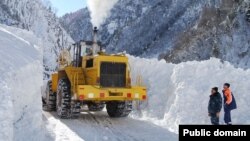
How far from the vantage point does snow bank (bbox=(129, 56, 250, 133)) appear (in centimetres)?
1473

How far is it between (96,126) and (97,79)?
5.67ft

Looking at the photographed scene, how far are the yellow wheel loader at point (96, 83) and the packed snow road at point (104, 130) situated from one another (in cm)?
51

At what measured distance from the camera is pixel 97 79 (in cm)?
1500

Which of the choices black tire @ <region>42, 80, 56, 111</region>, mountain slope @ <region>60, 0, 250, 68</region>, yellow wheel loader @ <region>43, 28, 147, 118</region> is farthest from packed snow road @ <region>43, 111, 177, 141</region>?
mountain slope @ <region>60, 0, 250, 68</region>

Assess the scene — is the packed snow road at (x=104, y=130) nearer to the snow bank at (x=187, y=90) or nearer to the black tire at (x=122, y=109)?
the black tire at (x=122, y=109)

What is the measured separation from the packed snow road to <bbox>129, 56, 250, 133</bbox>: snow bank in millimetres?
901

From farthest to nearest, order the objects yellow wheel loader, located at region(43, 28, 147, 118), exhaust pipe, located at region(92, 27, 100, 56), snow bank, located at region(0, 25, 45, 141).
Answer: exhaust pipe, located at region(92, 27, 100, 56)
yellow wheel loader, located at region(43, 28, 147, 118)
snow bank, located at region(0, 25, 45, 141)

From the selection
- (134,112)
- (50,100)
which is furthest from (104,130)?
(50,100)

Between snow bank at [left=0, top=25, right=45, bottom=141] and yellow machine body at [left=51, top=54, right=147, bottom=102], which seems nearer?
snow bank at [left=0, top=25, right=45, bottom=141]

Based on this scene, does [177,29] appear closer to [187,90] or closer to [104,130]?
[187,90]

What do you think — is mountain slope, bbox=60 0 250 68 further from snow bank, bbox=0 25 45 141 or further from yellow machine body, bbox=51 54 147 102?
snow bank, bbox=0 25 45 141

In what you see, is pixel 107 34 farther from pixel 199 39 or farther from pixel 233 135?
pixel 233 135

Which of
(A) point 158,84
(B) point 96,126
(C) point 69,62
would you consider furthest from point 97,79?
(A) point 158,84

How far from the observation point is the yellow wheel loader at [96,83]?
1473cm
